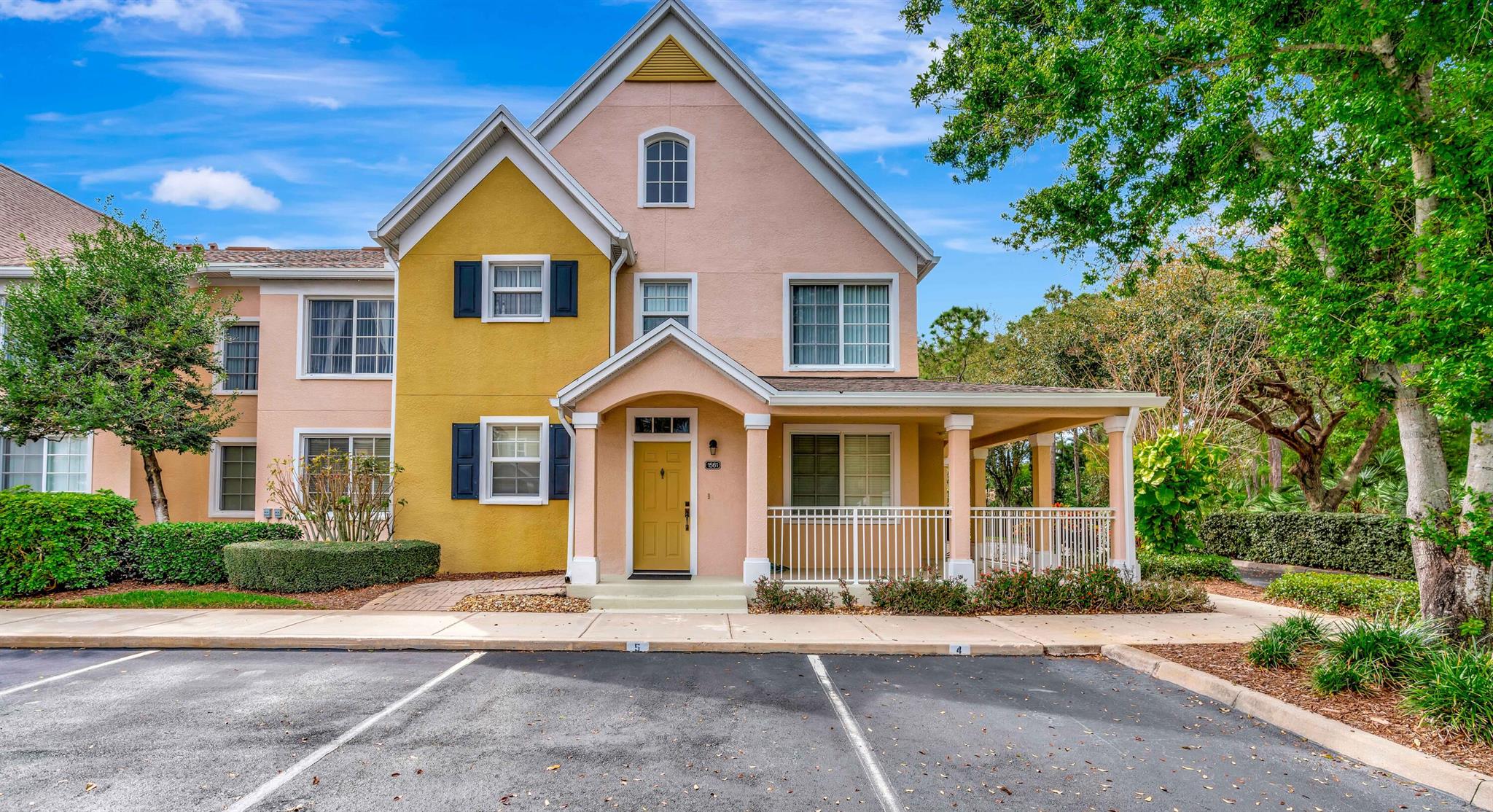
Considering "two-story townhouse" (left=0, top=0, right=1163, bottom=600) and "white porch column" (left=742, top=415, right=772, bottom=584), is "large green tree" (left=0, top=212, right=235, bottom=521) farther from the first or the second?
"white porch column" (left=742, top=415, right=772, bottom=584)

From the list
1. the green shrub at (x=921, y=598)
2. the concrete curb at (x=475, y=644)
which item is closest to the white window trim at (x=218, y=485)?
the concrete curb at (x=475, y=644)

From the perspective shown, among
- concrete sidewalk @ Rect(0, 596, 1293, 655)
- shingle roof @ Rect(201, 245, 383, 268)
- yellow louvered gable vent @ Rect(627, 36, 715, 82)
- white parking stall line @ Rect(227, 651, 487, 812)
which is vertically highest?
yellow louvered gable vent @ Rect(627, 36, 715, 82)

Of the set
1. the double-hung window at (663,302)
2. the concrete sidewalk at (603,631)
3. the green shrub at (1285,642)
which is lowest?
the concrete sidewalk at (603,631)

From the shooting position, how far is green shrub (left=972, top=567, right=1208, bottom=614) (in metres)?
11.5

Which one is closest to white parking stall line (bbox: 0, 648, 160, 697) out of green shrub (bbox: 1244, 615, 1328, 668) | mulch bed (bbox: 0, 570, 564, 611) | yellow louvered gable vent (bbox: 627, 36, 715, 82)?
mulch bed (bbox: 0, 570, 564, 611)

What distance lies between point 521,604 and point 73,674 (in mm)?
4842

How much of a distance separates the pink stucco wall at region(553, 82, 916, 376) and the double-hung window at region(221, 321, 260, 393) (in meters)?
7.51

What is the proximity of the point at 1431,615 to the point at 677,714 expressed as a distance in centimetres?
723

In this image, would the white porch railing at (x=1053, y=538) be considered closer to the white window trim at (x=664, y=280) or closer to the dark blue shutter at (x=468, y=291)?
the white window trim at (x=664, y=280)

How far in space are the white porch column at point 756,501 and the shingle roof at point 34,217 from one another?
1597cm

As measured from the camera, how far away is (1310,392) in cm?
2100

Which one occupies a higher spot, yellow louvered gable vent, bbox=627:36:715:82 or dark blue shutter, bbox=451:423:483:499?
yellow louvered gable vent, bbox=627:36:715:82

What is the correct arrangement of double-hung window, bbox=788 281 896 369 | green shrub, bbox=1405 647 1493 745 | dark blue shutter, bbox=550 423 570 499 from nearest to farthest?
green shrub, bbox=1405 647 1493 745
dark blue shutter, bbox=550 423 570 499
double-hung window, bbox=788 281 896 369

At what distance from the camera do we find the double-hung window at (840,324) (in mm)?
15078
